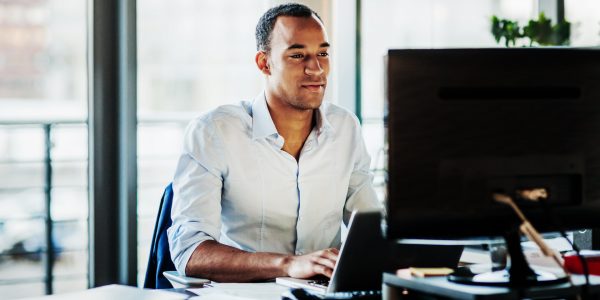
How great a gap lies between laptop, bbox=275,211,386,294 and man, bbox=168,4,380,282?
59 cm

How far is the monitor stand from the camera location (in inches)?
51.8

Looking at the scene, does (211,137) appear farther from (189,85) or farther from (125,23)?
(189,85)

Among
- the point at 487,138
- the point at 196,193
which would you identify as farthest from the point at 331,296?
the point at 196,193

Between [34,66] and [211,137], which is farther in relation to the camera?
[34,66]

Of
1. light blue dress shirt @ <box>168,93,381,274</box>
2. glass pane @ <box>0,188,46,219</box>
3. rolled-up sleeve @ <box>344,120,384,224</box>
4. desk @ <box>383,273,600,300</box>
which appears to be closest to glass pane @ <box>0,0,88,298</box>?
glass pane @ <box>0,188,46,219</box>

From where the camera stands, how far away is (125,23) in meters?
3.14

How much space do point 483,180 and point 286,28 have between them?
1148 mm

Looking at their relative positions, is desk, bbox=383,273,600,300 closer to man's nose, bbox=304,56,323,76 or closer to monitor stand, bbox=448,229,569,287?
monitor stand, bbox=448,229,569,287

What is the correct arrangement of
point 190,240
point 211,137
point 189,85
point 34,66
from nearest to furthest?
1. point 190,240
2. point 211,137
3. point 34,66
4. point 189,85

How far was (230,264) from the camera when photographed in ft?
6.47

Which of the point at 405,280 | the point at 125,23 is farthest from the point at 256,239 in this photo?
the point at 125,23

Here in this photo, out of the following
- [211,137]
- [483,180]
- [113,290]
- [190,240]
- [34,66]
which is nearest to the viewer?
[483,180]

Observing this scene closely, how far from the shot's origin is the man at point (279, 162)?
2.19 metres

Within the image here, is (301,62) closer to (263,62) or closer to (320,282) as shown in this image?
(263,62)
